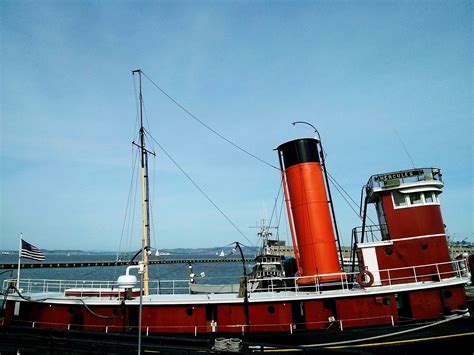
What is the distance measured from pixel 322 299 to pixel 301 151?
628 centimetres

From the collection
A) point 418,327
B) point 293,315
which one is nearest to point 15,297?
point 293,315

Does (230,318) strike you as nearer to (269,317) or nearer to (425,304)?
(269,317)

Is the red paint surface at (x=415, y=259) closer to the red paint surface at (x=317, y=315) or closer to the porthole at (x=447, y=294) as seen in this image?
the porthole at (x=447, y=294)

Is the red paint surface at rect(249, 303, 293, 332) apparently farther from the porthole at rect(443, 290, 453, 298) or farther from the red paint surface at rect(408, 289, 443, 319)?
the porthole at rect(443, 290, 453, 298)

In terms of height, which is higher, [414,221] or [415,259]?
[414,221]

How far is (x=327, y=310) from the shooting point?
12438 mm

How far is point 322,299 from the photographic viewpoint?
12.5 m

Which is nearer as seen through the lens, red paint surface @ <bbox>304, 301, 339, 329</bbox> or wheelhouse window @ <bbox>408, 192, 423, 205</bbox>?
red paint surface @ <bbox>304, 301, 339, 329</bbox>

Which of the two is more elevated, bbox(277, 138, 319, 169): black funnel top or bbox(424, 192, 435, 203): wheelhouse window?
bbox(277, 138, 319, 169): black funnel top

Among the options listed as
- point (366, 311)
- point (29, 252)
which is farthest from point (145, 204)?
point (366, 311)

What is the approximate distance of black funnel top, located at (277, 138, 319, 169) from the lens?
48.4ft

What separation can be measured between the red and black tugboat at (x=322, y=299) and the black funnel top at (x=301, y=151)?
0.15ft

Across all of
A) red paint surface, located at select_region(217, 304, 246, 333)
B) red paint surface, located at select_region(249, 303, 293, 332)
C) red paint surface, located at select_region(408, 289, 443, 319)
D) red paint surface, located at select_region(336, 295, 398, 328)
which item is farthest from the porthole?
red paint surface, located at select_region(217, 304, 246, 333)

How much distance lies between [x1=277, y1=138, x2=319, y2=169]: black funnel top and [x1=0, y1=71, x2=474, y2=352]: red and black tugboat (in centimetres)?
5
